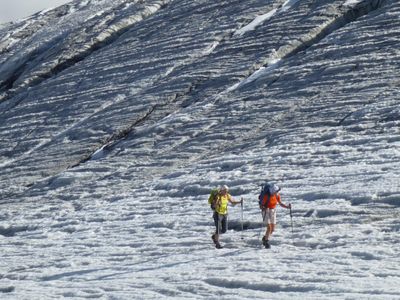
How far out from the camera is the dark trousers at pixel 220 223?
18.0 meters

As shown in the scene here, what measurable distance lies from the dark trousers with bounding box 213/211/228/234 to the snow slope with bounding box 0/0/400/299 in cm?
41

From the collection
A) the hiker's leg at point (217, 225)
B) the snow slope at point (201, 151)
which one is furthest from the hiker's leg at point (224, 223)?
the snow slope at point (201, 151)

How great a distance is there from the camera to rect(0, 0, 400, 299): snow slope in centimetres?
1603

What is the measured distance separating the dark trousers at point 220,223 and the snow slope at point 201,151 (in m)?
0.41

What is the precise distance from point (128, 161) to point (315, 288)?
1919 cm

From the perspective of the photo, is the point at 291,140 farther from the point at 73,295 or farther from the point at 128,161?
the point at 73,295

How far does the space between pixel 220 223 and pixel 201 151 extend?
42.1 ft

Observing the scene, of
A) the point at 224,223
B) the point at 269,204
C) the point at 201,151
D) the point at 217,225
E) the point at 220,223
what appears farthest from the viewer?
the point at 201,151

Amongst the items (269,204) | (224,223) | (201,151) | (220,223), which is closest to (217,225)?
(220,223)

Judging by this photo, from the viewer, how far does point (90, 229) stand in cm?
2347

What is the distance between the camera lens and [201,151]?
3091 cm

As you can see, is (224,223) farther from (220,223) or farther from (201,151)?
(201,151)

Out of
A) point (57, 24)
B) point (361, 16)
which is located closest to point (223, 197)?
point (361, 16)

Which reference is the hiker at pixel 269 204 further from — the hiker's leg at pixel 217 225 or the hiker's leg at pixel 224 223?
the hiker's leg at pixel 224 223
